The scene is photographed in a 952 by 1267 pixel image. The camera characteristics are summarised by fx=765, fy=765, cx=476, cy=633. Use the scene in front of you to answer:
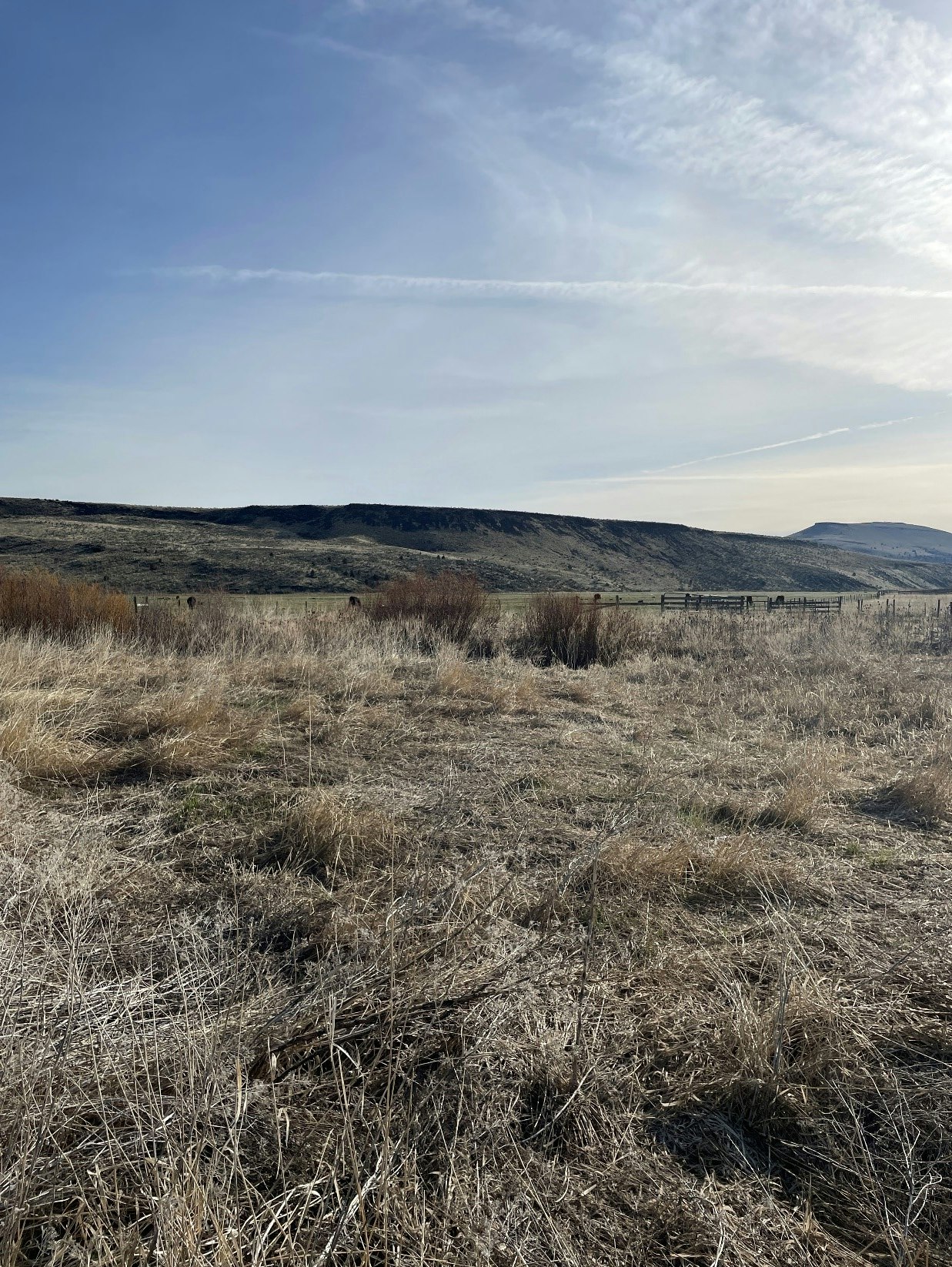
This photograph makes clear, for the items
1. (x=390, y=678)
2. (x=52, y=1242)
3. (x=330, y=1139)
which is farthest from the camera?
(x=390, y=678)

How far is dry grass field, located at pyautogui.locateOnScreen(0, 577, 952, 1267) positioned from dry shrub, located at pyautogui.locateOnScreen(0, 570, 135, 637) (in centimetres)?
460

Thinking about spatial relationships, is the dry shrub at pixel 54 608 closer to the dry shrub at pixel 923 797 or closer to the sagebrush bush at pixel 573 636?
the sagebrush bush at pixel 573 636

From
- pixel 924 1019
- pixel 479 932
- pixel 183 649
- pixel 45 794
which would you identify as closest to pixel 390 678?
pixel 183 649

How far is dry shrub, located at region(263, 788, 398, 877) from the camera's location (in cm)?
386

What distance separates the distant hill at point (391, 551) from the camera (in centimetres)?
4862

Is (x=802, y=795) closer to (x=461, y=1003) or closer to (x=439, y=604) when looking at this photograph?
(x=461, y=1003)

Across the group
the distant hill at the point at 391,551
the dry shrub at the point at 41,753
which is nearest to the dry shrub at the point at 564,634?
the dry shrub at the point at 41,753

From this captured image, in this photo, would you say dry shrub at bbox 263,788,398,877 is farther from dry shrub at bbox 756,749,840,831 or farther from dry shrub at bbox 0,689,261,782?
dry shrub at bbox 756,749,840,831

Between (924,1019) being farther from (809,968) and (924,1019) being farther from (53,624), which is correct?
(53,624)

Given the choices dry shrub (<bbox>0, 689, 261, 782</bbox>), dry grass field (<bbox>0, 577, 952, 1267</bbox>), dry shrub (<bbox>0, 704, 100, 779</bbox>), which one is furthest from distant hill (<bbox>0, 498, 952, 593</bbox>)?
dry grass field (<bbox>0, 577, 952, 1267</bbox>)

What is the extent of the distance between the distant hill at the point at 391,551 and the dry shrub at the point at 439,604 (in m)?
31.6

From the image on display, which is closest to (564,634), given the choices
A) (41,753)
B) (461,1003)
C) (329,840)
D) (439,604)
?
(439,604)

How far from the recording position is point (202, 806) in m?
4.72

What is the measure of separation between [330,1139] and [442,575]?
43.5ft
